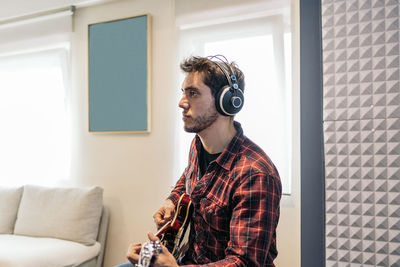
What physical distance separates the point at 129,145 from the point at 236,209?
165 centimetres

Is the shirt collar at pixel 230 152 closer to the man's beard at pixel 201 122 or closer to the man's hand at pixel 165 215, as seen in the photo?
the man's beard at pixel 201 122

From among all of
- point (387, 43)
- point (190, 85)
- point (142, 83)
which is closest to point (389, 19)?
point (387, 43)

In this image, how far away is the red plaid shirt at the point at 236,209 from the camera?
122 centimetres

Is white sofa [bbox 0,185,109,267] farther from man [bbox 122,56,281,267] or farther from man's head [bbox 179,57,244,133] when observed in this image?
man's head [bbox 179,57,244,133]

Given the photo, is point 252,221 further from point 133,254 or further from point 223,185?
point 133,254

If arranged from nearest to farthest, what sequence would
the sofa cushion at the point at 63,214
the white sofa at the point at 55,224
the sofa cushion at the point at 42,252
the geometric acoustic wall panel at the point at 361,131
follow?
the geometric acoustic wall panel at the point at 361,131
the sofa cushion at the point at 42,252
the white sofa at the point at 55,224
the sofa cushion at the point at 63,214

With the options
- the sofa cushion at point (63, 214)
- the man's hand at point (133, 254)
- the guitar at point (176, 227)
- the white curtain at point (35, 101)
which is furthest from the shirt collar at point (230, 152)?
the white curtain at point (35, 101)

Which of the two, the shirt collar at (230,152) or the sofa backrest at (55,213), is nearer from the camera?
the shirt collar at (230,152)

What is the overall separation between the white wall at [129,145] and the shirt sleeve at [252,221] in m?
1.34

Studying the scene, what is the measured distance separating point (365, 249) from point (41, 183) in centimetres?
276

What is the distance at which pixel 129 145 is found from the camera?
109 inches

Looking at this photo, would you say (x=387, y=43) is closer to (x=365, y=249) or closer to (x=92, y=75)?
(x=365, y=249)

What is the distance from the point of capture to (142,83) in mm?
2668

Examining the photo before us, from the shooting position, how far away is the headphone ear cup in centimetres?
147
